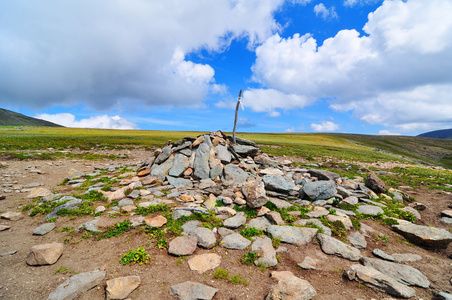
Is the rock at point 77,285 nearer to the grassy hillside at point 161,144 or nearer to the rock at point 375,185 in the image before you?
the rock at point 375,185

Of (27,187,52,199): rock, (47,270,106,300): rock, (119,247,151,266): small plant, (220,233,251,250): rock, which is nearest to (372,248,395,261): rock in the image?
(220,233,251,250): rock

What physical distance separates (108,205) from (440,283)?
47.4 ft

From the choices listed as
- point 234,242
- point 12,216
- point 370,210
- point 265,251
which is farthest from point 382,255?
point 12,216

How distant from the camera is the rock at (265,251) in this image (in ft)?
23.0

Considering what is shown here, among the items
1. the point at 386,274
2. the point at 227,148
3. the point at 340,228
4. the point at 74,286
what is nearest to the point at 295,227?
the point at 340,228

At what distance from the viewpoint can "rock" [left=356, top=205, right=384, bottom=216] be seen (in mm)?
11471

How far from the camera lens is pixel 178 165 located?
16109 millimetres

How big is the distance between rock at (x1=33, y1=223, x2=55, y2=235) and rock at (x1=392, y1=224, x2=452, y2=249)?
647 inches

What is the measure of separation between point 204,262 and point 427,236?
397 inches

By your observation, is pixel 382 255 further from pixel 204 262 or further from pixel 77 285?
pixel 77 285

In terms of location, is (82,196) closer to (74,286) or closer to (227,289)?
(74,286)

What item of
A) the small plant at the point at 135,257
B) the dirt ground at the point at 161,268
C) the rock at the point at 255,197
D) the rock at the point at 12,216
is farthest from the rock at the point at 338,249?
the rock at the point at 12,216

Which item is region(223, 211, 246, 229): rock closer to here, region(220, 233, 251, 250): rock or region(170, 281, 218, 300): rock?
region(220, 233, 251, 250): rock

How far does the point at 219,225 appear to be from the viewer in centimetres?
918
